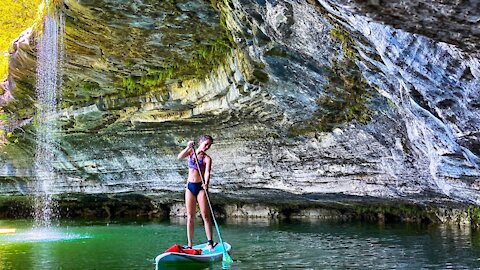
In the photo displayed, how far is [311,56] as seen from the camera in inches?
404

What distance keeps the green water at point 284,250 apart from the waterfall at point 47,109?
4358 mm

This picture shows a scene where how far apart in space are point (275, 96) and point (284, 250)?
3425mm

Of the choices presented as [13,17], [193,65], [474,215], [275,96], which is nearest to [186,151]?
[275,96]

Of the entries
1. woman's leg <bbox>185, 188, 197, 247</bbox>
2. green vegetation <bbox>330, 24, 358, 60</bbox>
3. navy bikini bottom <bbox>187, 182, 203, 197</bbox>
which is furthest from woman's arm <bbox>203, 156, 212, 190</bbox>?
green vegetation <bbox>330, 24, 358, 60</bbox>

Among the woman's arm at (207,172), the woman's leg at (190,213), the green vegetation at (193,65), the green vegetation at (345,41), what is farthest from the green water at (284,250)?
the green vegetation at (193,65)

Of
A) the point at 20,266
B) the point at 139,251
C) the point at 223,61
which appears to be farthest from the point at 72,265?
the point at 223,61

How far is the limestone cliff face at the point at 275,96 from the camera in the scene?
6.37 m

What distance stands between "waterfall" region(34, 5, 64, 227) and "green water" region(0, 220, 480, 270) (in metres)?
4.36

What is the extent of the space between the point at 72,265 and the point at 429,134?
20.4 feet

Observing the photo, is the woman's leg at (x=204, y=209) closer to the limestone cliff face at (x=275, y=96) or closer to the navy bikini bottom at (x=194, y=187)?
the navy bikini bottom at (x=194, y=187)

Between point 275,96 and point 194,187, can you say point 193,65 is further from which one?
point 194,187

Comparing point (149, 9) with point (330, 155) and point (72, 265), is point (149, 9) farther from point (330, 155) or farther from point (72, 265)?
point (330, 155)

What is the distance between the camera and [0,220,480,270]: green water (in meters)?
9.77

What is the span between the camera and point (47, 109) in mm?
20000
